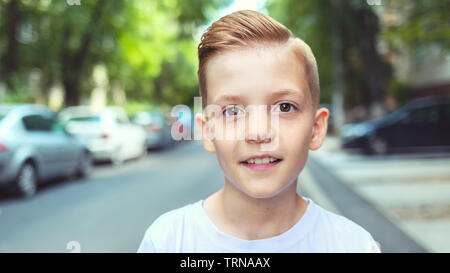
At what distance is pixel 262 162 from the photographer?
3.34 ft

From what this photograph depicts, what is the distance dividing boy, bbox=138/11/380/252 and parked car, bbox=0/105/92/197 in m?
6.73

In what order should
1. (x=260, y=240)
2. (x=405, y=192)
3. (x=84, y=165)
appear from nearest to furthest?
(x=260, y=240)
(x=405, y=192)
(x=84, y=165)

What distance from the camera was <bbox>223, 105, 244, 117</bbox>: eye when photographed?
40.6 inches

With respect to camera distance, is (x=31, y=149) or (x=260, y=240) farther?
(x=31, y=149)

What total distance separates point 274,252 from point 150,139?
43.3 feet

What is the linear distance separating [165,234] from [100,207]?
588 centimetres

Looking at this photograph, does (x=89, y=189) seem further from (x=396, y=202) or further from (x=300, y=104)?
(x=300, y=104)

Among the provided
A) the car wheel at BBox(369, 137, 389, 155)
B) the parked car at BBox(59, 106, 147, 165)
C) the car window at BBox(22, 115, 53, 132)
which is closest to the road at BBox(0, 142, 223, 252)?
the parked car at BBox(59, 106, 147, 165)

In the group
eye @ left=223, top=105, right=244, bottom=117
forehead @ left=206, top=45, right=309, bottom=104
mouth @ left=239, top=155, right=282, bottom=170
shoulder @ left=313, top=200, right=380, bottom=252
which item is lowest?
shoulder @ left=313, top=200, right=380, bottom=252

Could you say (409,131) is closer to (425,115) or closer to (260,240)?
(425,115)

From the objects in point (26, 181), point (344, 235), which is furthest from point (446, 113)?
point (344, 235)

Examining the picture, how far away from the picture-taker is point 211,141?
1.12 meters

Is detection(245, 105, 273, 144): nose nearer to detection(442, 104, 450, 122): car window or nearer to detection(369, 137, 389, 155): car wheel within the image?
detection(442, 104, 450, 122): car window
